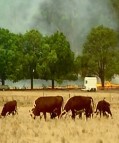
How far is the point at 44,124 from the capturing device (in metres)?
25.4

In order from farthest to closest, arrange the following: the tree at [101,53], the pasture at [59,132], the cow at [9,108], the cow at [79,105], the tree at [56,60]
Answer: the tree at [101,53] → the tree at [56,60] → the cow at [9,108] → the cow at [79,105] → the pasture at [59,132]

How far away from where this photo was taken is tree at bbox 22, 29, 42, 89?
95562 mm

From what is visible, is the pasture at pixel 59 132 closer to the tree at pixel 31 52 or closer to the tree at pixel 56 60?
the tree at pixel 56 60

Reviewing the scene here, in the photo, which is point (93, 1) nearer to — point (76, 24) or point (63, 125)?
point (76, 24)

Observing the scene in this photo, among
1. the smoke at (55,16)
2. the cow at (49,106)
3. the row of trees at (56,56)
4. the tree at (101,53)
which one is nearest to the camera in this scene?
the cow at (49,106)

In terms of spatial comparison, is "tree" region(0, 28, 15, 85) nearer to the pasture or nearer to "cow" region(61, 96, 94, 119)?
"cow" region(61, 96, 94, 119)

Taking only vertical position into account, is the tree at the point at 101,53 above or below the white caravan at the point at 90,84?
above

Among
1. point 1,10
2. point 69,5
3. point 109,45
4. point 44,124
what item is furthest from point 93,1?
point 44,124

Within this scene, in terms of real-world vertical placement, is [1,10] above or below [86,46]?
above

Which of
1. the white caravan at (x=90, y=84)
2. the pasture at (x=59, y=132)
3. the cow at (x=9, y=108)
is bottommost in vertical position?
the pasture at (x=59, y=132)

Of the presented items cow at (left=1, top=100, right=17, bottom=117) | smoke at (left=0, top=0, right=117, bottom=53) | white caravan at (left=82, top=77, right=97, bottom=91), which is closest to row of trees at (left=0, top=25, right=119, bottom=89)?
white caravan at (left=82, top=77, right=97, bottom=91)

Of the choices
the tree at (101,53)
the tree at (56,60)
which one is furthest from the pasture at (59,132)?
the tree at (101,53)

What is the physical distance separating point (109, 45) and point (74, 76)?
35.0 ft

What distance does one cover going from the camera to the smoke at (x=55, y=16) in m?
187
